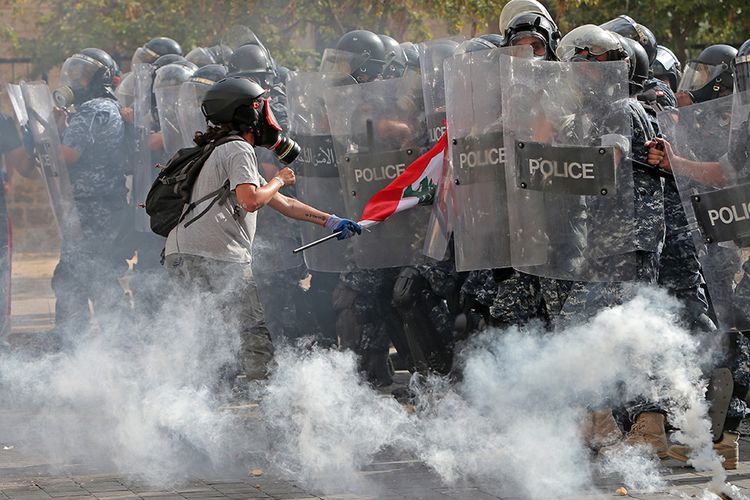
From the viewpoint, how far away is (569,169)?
5547mm

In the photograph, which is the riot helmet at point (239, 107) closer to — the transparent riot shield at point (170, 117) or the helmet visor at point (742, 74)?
the helmet visor at point (742, 74)

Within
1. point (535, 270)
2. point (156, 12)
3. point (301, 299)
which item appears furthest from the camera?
point (156, 12)

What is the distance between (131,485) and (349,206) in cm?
219

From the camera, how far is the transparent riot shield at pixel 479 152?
580 centimetres

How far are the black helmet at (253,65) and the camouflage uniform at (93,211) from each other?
123cm

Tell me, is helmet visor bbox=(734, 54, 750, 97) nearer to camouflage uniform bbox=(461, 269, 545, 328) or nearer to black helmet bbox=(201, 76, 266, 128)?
camouflage uniform bbox=(461, 269, 545, 328)

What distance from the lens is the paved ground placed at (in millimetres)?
5312

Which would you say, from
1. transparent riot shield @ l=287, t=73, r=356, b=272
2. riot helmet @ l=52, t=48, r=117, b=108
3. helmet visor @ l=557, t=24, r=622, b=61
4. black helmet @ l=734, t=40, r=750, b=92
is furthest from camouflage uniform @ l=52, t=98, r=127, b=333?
black helmet @ l=734, t=40, r=750, b=92

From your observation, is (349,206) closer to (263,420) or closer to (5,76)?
(263,420)

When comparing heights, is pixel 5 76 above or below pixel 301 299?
above

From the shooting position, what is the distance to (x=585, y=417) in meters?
5.66

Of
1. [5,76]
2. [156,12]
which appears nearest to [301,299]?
[156,12]

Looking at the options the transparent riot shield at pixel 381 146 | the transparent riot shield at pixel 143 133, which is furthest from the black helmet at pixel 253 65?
the transparent riot shield at pixel 381 146

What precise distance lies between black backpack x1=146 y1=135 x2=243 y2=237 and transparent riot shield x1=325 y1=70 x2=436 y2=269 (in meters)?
1.22
